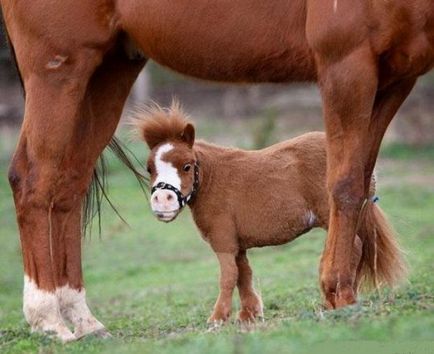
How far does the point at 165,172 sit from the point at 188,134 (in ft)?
1.27

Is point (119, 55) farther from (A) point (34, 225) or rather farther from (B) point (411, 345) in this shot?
(B) point (411, 345)

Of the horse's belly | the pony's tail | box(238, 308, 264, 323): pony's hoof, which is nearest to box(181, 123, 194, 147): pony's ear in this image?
the horse's belly

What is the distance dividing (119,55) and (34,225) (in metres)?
1.40

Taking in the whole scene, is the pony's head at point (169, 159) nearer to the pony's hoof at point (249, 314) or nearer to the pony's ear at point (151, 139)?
the pony's ear at point (151, 139)

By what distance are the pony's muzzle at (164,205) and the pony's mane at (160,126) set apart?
0.56 meters

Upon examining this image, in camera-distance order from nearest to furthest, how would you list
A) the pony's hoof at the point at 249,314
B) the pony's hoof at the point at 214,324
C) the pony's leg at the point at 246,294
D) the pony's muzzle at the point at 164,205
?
the pony's hoof at the point at 214,324 < the pony's muzzle at the point at 164,205 < the pony's hoof at the point at 249,314 < the pony's leg at the point at 246,294

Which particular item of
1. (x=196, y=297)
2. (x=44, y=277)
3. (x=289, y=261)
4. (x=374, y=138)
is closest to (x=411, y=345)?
(x=374, y=138)

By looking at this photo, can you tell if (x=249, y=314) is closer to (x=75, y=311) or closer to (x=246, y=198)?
(x=246, y=198)

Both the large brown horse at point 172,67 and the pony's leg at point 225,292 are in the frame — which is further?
the pony's leg at point 225,292

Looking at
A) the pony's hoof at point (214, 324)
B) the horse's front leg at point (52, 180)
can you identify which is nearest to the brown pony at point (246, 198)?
the pony's hoof at point (214, 324)

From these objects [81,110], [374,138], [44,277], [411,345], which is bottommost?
[411,345]

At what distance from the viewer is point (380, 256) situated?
855cm

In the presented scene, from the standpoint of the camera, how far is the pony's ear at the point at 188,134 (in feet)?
28.2

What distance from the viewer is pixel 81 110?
817cm
